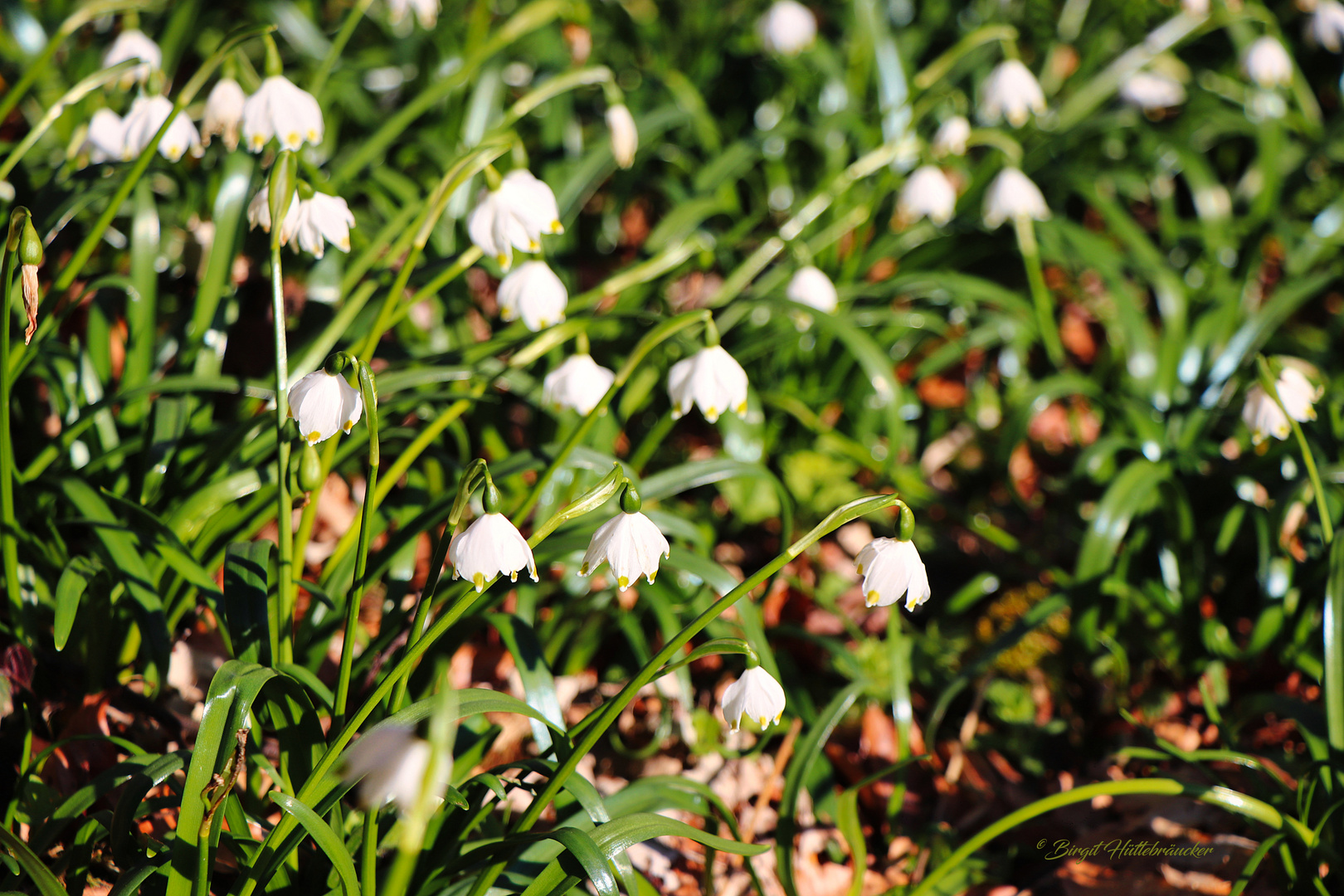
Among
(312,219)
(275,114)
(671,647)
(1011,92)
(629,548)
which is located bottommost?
(671,647)

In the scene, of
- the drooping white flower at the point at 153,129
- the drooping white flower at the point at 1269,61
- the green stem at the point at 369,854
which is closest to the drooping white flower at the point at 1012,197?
the drooping white flower at the point at 1269,61

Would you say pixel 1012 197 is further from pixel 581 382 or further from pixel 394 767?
pixel 394 767

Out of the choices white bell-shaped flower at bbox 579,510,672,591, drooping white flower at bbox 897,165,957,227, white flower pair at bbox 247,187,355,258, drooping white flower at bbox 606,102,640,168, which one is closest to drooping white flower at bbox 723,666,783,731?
white bell-shaped flower at bbox 579,510,672,591

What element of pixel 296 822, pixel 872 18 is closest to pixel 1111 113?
pixel 872 18

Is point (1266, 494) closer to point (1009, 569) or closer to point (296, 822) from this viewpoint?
point (1009, 569)

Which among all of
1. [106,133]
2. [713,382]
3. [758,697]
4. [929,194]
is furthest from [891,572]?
[106,133]

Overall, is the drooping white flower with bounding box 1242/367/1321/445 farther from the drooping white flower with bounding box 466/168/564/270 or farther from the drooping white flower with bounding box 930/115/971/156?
the drooping white flower with bounding box 466/168/564/270
